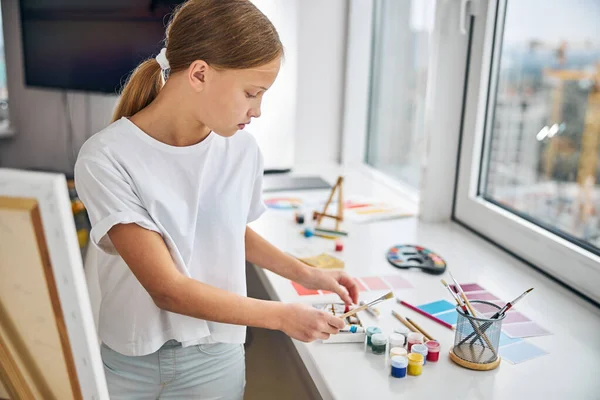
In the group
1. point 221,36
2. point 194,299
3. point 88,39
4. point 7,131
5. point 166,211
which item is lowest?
point 7,131

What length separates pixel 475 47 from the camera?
1.57 meters

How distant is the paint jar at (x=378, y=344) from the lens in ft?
3.20

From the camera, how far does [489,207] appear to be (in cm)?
153

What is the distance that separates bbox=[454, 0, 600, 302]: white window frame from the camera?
4.09 ft

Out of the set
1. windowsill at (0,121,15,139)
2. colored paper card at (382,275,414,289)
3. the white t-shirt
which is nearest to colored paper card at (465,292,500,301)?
colored paper card at (382,275,414,289)

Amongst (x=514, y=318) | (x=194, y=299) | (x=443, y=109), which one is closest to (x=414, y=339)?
(x=514, y=318)

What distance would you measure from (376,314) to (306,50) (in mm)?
1444

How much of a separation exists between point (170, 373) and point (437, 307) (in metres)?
0.51

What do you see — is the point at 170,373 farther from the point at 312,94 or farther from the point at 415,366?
the point at 312,94

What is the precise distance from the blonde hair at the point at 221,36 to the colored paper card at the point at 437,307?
1.80 feet

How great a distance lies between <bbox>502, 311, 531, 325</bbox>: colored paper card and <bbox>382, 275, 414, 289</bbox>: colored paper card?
0.68 feet

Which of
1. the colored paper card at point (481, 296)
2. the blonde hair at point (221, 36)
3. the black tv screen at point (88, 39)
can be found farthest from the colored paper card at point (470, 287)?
the black tv screen at point (88, 39)

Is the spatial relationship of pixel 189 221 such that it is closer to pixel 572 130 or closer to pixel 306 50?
pixel 572 130

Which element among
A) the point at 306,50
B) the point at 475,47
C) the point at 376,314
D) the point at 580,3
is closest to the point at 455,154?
the point at 475,47
